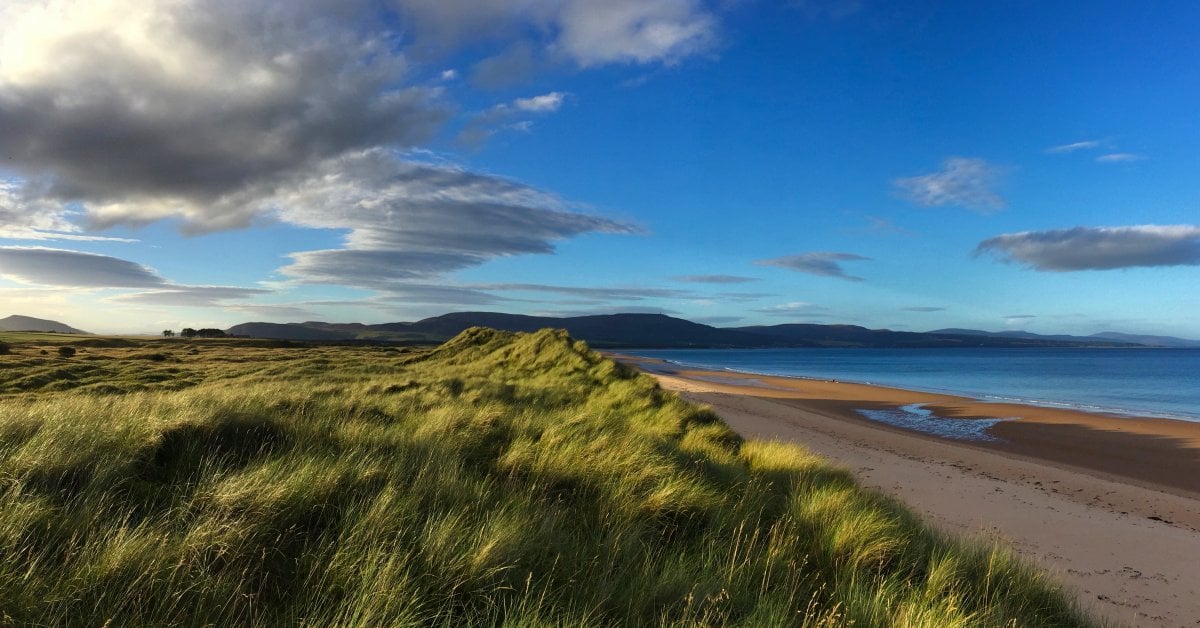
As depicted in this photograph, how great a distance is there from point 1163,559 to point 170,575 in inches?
462

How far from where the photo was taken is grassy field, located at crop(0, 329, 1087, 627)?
2.85 meters

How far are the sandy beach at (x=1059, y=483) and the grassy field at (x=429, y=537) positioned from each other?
246 cm

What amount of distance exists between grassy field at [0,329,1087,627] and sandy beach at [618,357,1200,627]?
2463mm

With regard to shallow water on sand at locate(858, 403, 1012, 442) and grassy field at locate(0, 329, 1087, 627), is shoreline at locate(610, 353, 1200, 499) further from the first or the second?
grassy field at locate(0, 329, 1087, 627)

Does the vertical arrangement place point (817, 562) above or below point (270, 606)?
below

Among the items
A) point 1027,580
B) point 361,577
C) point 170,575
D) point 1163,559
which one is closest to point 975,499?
point 1163,559

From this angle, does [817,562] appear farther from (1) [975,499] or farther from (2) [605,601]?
(1) [975,499]

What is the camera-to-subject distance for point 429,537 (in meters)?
3.53

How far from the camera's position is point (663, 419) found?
42.5 feet

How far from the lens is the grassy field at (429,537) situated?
2.85 meters

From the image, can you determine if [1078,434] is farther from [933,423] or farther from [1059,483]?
[1059,483]

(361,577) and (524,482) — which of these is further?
(524,482)

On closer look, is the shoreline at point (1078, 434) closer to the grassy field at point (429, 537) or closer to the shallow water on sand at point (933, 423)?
the shallow water on sand at point (933, 423)

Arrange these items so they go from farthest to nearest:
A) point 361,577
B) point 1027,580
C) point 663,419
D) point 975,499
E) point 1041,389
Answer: point 1041,389 → point 663,419 → point 975,499 → point 1027,580 → point 361,577
